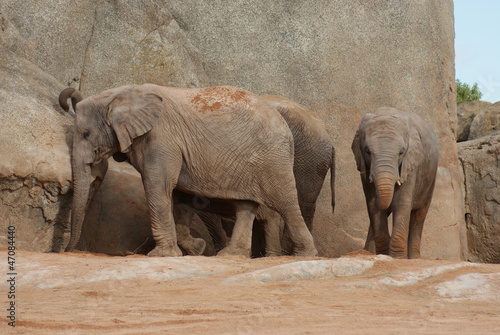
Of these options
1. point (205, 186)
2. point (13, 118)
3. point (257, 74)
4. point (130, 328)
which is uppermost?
point (257, 74)

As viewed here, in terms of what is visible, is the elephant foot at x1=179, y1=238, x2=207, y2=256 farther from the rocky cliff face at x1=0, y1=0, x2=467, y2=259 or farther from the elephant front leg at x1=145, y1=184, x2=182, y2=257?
the rocky cliff face at x1=0, y1=0, x2=467, y2=259

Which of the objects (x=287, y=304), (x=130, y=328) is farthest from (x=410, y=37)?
(x=130, y=328)

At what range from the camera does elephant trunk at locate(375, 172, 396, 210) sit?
27.1ft

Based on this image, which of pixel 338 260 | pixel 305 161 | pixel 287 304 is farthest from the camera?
pixel 305 161

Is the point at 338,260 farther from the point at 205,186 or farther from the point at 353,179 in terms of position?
the point at 353,179

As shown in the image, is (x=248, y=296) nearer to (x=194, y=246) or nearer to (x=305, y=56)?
(x=194, y=246)

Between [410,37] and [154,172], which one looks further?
[410,37]

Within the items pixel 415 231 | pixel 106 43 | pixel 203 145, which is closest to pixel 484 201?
pixel 415 231

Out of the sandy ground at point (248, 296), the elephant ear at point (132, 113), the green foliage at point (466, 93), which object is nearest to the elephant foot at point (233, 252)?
the sandy ground at point (248, 296)

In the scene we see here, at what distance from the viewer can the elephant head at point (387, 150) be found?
8.34 meters

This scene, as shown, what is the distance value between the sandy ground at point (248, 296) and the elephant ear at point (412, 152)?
1783 millimetres

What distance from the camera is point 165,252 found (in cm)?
812

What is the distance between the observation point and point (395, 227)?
8664mm

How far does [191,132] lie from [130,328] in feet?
13.1
